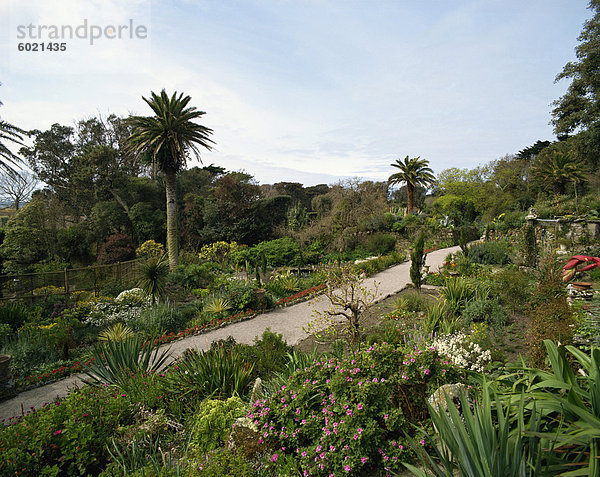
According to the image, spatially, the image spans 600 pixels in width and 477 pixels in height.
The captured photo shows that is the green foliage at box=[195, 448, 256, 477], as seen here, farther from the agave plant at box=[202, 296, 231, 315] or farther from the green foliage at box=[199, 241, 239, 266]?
the green foliage at box=[199, 241, 239, 266]

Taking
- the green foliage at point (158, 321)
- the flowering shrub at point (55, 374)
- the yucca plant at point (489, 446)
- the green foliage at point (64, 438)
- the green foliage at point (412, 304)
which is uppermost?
the yucca plant at point (489, 446)

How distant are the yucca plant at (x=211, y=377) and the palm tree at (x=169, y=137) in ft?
37.6

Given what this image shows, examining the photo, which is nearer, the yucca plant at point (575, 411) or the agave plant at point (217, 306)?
the yucca plant at point (575, 411)

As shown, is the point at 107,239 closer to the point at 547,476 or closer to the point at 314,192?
the point at 314,192

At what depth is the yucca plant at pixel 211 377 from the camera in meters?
4.09

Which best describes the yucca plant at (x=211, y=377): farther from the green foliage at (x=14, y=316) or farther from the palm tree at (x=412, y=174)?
the palm tree at (x=412, y=174)

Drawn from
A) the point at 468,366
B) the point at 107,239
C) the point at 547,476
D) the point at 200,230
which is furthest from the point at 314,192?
the point at 547,476

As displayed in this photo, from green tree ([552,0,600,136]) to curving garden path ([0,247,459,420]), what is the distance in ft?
59.9

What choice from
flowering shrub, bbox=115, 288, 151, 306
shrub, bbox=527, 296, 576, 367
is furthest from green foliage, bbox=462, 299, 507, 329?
flowering shrub, bbox=115, 288, 151, 306

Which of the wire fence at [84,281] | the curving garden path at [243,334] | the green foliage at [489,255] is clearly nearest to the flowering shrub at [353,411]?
the curving garden path at [243,334]

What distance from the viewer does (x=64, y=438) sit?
287cm

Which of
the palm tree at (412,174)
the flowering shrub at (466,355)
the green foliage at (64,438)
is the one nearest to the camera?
the green foliage at (64,438)

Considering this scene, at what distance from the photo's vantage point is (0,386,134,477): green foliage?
2.62 m

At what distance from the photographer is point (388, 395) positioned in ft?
9.30
